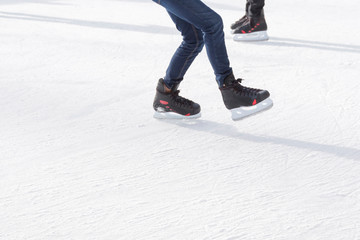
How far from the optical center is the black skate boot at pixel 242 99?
2697 millimetres

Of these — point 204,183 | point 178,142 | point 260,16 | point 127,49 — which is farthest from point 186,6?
point 260,16

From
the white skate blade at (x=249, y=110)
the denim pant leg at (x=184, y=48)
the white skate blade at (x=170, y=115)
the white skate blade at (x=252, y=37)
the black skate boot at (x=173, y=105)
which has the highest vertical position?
the denim pant leg at (x=184, y=48)

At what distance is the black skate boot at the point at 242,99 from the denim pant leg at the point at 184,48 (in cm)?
21

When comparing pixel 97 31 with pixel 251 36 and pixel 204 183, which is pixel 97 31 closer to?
pixel 251 36

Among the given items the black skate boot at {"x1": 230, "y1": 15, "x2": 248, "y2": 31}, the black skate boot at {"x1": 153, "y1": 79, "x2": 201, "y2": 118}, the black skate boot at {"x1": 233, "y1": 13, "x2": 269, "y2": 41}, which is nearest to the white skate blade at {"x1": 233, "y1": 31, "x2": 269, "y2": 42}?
the black skate boot at {"x1": 233, "y1": 13, "x2": 269, "y2": 41}

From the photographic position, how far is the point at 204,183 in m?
2.17

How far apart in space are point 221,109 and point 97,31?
2266 mm

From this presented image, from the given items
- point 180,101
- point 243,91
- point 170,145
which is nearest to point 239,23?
point 180,101

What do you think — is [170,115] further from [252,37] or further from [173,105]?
[252,37]

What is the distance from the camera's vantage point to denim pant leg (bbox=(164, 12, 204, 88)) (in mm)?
2701

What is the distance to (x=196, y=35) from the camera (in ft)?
8.89

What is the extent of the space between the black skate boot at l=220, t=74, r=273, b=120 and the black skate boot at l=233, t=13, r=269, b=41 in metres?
1.93

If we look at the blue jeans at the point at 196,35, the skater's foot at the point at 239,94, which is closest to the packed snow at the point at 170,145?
the skater's foot at the point at 239,94

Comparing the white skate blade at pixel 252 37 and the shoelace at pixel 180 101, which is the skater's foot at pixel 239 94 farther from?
the white skate blade at pixel 252 37
